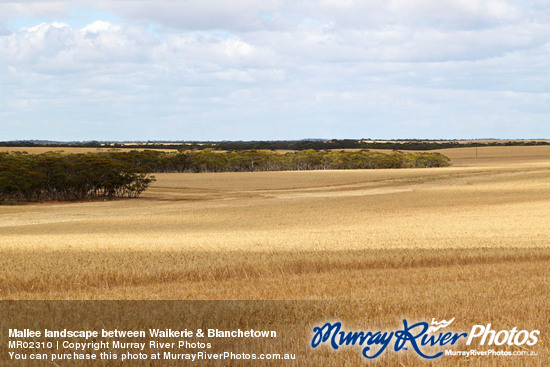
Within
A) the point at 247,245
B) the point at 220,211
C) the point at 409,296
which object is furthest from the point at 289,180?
the point at 409,296

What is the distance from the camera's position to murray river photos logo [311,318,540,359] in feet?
25.1

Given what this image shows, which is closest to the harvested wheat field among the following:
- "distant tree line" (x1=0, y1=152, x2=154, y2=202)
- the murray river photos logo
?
the murray river photos logo

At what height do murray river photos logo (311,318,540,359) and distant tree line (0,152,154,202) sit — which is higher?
murray river photos logo (311,318,540,359)

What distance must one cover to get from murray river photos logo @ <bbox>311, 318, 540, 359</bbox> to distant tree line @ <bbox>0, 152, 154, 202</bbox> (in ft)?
257

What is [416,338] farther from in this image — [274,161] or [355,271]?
[274,161]

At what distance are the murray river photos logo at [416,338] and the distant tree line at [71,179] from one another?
78.2 metres

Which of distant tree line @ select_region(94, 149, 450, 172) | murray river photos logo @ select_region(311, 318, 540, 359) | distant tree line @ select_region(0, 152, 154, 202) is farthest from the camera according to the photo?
distant tree line @ select_region(94, 149, 450, 172)

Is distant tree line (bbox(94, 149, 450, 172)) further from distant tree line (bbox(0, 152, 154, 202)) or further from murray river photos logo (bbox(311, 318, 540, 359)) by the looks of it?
murray river photos logo (bbox(311, 318, 540, 359))

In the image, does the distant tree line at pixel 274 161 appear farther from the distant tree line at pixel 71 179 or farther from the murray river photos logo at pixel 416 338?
the murray river photos logo at pixel 416 338

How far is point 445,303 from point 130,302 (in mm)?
5554

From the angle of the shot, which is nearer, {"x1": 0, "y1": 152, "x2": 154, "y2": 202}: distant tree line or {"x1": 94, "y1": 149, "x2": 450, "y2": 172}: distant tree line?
{"x1": 0, "y1": 152, "x2": 154, "y2": 202}: distant tree line

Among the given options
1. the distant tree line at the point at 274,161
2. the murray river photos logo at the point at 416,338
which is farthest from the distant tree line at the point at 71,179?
the murray river photos logo at the point at 416,338

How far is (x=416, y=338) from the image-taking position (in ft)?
26.6

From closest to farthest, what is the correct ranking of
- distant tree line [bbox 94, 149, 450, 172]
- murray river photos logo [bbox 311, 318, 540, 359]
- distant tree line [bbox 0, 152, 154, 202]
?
murray river photos logo [bbox 311, 318, 540, 359] < distant tree line [bbox 0, 152, 154, 202] < distant tree line [bbox 94, 149, 450, 172]
